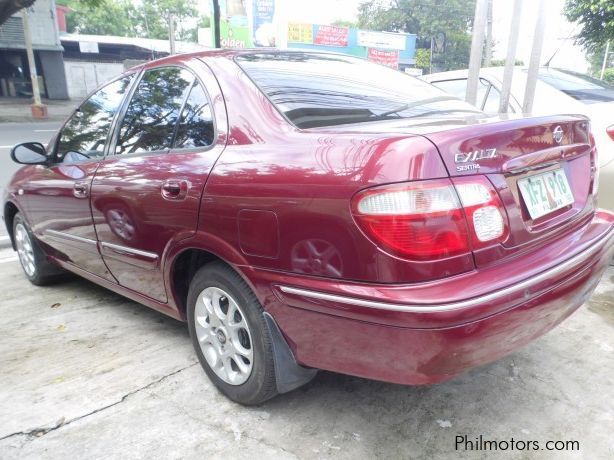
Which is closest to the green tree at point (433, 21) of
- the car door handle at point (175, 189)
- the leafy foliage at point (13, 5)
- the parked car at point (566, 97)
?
the leafy foliage at point (13, 5)

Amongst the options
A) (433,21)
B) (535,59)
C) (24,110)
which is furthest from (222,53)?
(433,21)

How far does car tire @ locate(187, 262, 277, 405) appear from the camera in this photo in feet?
6.70

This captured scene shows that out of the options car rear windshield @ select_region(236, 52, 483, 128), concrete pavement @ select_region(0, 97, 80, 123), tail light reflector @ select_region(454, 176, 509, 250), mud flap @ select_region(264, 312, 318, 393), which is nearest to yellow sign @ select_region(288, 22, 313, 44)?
concrete pavement @ select_region(0, 97, 80, 123)

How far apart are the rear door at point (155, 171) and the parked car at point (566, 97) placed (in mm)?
2084

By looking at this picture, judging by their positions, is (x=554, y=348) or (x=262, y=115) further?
(x=554, y=348)

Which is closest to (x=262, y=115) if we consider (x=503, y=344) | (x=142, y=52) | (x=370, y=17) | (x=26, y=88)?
(x=503, y=344)

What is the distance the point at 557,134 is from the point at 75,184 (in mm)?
2553

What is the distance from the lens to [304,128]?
2.00m

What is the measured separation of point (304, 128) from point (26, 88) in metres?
30.0

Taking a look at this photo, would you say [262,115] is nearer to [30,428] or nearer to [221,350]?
[221,350]

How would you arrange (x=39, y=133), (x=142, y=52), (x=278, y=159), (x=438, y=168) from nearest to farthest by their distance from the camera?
(x=438, y=168)
(x=278, y=159)
(x=39, y=133)
(x=142, y=52)

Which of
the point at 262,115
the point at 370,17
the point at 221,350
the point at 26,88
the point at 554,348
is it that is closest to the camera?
the point at 262,115

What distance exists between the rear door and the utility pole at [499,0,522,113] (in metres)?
2.98

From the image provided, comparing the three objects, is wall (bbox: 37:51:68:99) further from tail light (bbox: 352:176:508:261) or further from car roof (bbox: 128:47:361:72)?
tail light (bbox: 352:176:508:261)
